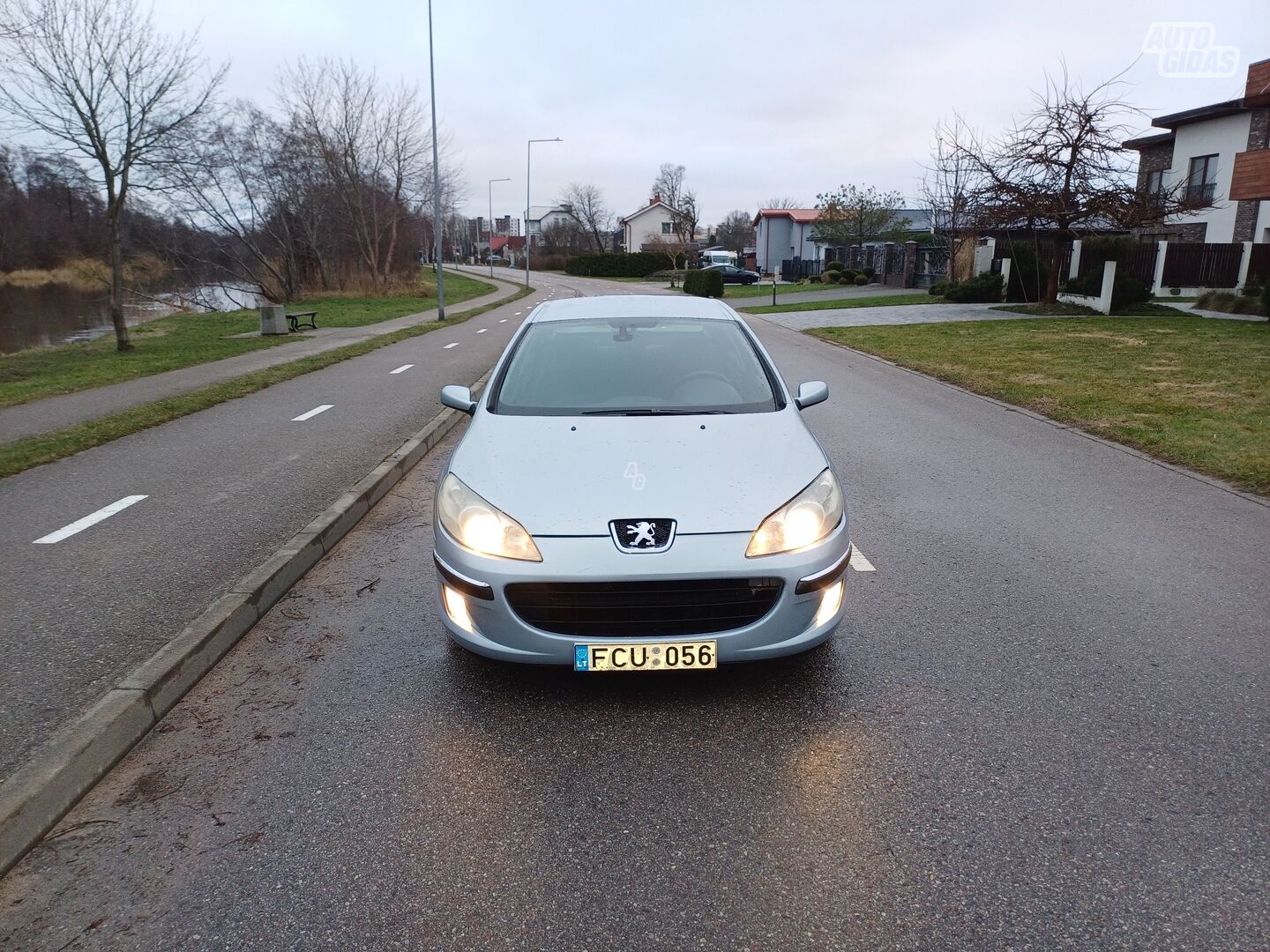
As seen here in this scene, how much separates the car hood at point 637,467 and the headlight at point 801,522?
4cm

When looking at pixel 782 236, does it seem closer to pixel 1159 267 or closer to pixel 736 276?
pixel 736 276

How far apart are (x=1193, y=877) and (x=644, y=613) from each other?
1.91 metres

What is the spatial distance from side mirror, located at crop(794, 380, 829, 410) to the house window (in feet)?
124

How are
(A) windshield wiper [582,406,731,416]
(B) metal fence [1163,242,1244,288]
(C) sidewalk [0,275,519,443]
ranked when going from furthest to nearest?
(B) metal fence [1163,242,1244,288]
(C) sidewalk [0,275,519,443]
(A) windshield wiper [582,406,731,416]

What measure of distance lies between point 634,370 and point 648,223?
105m

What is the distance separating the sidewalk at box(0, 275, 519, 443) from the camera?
9.76m

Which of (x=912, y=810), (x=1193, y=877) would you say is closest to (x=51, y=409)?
(x=912, y=810)

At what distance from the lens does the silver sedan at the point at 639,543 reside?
3357 mm

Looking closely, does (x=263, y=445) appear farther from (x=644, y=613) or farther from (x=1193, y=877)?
(x=1193, y=877)

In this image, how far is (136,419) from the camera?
9.70 metres

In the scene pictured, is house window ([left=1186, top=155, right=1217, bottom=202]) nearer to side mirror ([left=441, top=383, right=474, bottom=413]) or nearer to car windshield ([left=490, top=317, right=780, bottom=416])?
car windshield ([left=490, top=317, right=780, bottom=416])

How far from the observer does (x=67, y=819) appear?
2922 millimetres

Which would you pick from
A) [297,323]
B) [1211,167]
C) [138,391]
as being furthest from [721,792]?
[1211,167]

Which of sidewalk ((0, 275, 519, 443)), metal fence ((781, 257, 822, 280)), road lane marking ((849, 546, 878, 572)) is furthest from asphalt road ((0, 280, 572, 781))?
metal fence ((781, 257, 822, 280))
